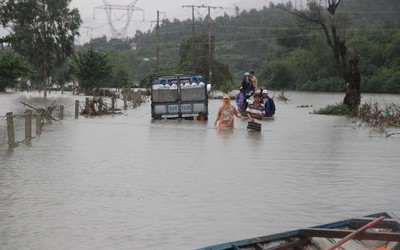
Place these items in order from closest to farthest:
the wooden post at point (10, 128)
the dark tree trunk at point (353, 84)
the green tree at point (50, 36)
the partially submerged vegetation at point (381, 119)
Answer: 1. the wooden post at point (10, 128)
2. the partially submerged vegetation at point (381, 119)
3. the dark tree trunk at point (353, 84)
4. the green tree at point (50, 36)

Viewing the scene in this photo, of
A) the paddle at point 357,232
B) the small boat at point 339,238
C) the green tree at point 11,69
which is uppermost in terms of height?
the green tree at point 11,69

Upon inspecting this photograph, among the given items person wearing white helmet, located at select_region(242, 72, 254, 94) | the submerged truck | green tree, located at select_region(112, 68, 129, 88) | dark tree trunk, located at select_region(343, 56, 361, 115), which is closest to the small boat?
the submerged truck

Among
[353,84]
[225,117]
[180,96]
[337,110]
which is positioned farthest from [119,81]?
[225,117]

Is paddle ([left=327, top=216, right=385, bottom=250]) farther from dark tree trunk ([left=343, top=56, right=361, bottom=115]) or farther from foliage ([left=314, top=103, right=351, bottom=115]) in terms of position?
foliage ([left=314, top=103, right=351, bottom=115])

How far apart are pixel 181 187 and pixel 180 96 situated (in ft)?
65.3

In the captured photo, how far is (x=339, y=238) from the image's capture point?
715 centimetres

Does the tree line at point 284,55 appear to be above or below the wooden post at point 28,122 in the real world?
Result: above

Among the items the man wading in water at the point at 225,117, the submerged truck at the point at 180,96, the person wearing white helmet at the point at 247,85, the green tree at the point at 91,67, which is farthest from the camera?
the green tree at the point at 91,67

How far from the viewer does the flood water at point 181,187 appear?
945 centimetres

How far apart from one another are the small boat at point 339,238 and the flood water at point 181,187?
71.3 inches

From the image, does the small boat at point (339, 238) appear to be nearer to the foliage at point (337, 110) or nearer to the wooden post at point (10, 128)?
the wooden post at point (10, 128)

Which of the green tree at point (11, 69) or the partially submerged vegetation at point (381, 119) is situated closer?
the green tree at point (11, 69)

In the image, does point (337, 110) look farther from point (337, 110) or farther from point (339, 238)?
point (339, 238)

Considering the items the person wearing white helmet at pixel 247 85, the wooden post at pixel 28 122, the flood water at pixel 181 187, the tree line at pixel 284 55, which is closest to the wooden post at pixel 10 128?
the flood water at pixel 181 187
